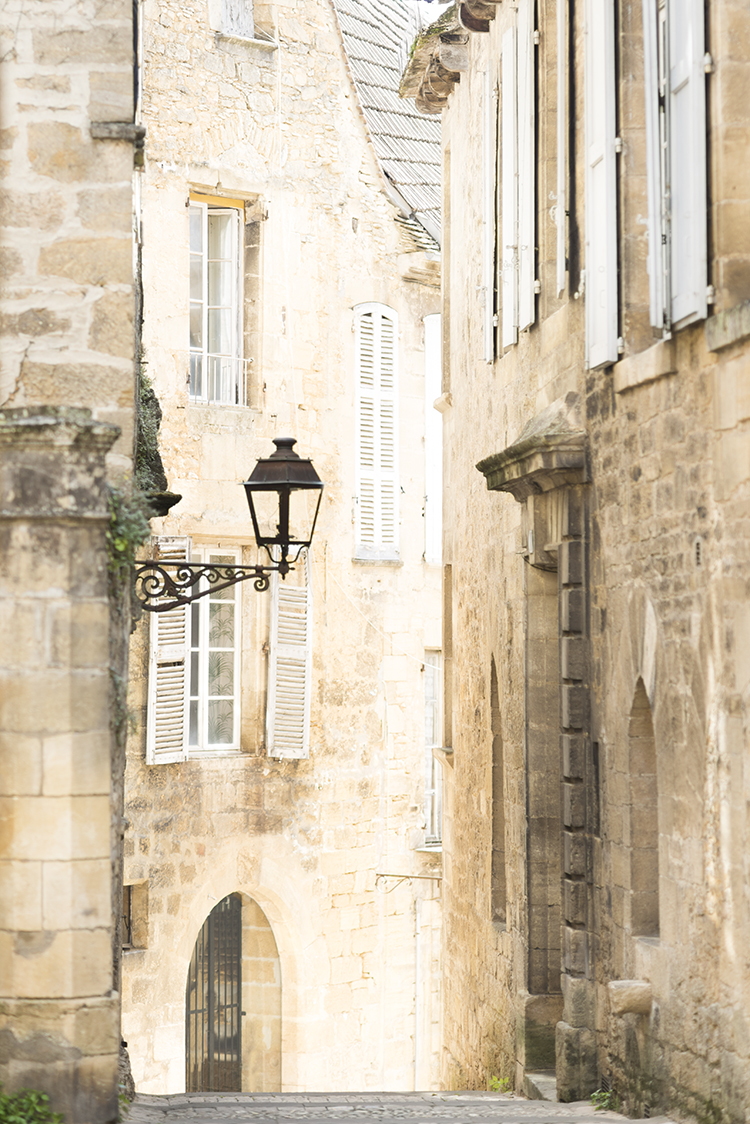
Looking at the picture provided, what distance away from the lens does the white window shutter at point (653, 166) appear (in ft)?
21.7

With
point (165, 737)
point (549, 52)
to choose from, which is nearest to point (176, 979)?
point (165, 737)

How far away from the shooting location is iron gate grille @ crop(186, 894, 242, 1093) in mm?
13352

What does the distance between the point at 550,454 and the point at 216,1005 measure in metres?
7.52

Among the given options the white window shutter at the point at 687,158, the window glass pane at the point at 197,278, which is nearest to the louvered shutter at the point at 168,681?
the window glass pane at the point at 197,278

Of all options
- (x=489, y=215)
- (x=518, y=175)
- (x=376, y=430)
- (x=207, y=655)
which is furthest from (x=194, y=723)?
(x=518, y=175)

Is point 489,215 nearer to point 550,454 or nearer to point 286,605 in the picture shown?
point 550,454

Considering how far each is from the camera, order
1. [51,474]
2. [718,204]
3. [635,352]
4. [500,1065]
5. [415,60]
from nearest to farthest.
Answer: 1. [51,474]
2. [718,204]
3. [635,352]
4. [500,1065]
5. [415,60]

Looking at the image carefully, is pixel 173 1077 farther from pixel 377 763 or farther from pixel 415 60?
pixel 415 60

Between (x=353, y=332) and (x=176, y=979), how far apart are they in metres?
6.10

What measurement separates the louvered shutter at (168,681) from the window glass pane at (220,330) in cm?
201

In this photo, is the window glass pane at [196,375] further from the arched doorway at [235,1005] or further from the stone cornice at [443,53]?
the arched doorway at [235,1005]

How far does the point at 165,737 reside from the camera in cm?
1243

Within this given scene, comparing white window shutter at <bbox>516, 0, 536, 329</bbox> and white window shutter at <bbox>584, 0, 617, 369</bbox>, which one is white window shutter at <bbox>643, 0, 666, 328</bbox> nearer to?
white window shutter at <bbox>584, 0, 617, 369</bbox>

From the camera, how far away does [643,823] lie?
7.12 metres
